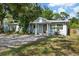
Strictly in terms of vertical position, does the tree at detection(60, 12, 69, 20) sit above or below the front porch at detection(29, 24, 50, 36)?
above

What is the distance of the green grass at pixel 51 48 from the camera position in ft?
21.7

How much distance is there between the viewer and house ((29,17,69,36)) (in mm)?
6617

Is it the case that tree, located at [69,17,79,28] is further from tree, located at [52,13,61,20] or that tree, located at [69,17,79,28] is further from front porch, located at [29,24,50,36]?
front porch, located at [29,24,50,36]

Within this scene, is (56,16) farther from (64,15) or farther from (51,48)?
(51,48)

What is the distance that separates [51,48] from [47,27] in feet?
0.97

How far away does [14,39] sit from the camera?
21.9 feet

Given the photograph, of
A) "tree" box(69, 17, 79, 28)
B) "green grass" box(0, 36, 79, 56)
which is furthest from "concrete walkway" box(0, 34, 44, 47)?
"tree" box(69, 17, 79, 28)

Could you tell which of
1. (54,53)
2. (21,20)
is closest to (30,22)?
(21,20)

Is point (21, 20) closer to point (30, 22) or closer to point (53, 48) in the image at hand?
point (30, 22)

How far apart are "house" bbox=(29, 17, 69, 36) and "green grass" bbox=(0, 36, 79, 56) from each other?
0.09 metres

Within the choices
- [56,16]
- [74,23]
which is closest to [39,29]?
[56,16]

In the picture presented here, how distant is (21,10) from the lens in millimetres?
6539

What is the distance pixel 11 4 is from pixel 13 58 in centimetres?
75

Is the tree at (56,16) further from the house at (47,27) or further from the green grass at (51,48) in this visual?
the green grass at (51,48)
